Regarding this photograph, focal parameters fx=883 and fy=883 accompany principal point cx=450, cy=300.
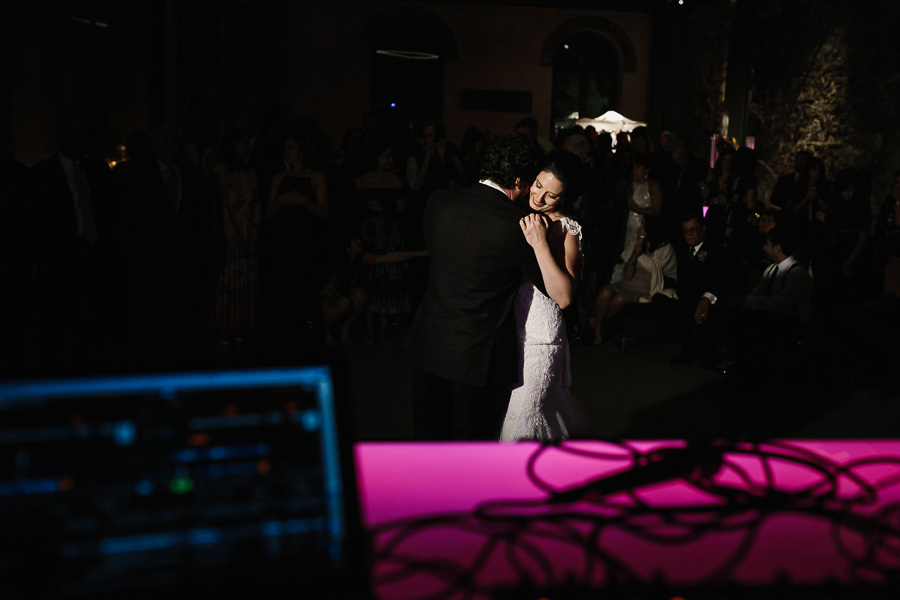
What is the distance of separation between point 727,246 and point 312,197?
3.59 metres

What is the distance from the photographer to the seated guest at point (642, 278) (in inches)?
271

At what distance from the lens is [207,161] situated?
717 centimetres

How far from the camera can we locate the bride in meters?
3.04

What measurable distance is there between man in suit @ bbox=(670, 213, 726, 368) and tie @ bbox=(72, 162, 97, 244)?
397 cm

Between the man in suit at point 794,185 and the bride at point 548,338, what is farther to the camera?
the man in suit at point 794,185

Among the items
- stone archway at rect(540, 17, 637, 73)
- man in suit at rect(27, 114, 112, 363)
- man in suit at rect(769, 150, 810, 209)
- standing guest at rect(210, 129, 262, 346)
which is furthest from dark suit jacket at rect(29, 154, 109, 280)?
stone archway at rect(540, 17, 637, 73)

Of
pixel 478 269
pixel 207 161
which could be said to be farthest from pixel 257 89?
pixel 478 269

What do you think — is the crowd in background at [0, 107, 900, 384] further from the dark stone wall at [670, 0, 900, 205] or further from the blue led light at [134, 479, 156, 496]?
the blue led light at [134, 479, 156, 496]

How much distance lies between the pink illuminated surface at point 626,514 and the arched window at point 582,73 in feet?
49.2

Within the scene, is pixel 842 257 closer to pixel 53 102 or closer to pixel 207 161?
pixel 207 161

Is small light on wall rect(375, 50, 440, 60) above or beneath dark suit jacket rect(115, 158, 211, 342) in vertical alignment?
above

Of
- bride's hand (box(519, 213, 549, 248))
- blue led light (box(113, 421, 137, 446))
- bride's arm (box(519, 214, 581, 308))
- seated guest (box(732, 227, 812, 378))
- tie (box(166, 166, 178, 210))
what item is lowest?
seated guest (box(732, 227, 812, 378))

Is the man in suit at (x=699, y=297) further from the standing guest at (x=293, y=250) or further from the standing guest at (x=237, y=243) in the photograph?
the standing guest at (x=237, y=243)

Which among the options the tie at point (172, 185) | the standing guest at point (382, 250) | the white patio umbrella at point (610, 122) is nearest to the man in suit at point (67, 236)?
the tie at point (172, 185)
